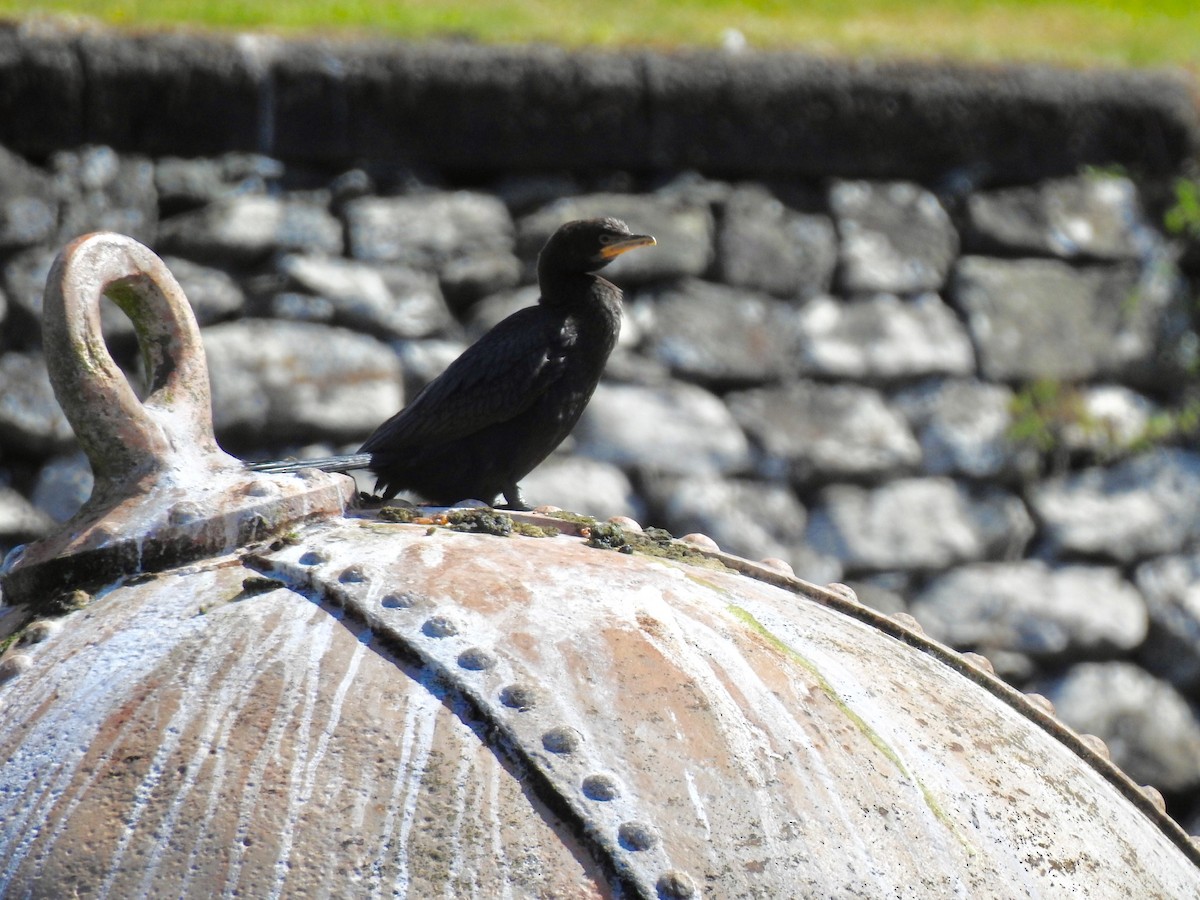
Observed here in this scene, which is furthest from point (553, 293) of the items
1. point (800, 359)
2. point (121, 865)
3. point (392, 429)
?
point (800, 359)

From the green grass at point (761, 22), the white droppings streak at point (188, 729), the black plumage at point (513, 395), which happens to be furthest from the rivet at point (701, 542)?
the green grass at point (761, 22)

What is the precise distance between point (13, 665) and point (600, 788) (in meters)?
0.62

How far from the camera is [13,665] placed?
161 centimetres

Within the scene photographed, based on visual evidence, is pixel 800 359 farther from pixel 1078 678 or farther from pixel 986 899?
pixel 986 899

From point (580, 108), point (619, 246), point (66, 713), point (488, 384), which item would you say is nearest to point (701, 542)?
point (66, 713)

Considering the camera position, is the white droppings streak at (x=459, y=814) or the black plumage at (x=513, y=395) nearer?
the white droppings streak at (x=459, y=814)

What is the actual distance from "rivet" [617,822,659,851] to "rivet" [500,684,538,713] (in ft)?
0.48

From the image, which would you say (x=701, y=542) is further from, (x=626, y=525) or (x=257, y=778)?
(x=257, y=778)

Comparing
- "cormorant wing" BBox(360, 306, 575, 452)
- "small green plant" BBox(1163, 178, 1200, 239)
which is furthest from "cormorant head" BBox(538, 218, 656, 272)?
"small green plant" BBox(1163, 178, 1200, 239)

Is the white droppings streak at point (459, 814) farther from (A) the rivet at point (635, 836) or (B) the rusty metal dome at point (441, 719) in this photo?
(A) the rivet at point (635, 836)

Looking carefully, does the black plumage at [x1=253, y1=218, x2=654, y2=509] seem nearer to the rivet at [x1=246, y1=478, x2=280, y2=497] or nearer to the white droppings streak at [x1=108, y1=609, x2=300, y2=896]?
the rivet at [x1=246, y1=478, x2=280, y2=497]

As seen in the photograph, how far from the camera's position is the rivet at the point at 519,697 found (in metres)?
1.50

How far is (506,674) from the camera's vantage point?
1530 mm

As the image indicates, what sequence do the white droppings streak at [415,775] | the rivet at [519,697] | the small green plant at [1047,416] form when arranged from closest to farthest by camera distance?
1. the white droppings streak at [415,775]
2. the rivet at [519,697]
3. the small green plant at [1047,416]
